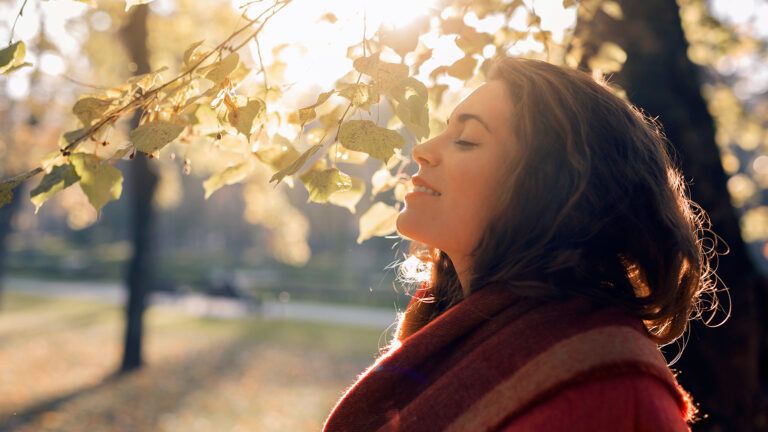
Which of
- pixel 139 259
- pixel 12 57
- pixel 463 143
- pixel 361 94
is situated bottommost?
pixel 139 259

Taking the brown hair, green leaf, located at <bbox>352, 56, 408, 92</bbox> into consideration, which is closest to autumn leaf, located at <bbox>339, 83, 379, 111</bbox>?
green leaf, located at <bbox>352, 56, 408, 92</bbox>

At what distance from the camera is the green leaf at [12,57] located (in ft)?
5.25

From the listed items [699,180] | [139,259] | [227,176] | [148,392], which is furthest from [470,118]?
[139,259]

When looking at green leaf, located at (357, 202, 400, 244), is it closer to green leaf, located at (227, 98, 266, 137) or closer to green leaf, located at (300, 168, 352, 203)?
green leaf, located at (300, 168, 352, 203)

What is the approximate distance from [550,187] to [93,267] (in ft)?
104

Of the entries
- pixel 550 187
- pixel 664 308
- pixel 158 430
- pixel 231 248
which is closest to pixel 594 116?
pixel 550 187

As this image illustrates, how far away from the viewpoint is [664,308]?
168 cm

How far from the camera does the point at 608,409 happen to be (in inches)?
50.9

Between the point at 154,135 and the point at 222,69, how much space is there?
23 centimetres

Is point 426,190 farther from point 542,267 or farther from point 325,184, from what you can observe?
point 542,267

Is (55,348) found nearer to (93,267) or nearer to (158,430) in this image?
(158,430)

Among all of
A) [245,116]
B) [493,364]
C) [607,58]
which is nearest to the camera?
[493,364]

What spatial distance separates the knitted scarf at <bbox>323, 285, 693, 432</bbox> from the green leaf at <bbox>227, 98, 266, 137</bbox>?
0.68 meters

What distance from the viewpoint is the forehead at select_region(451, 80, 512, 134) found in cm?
180
